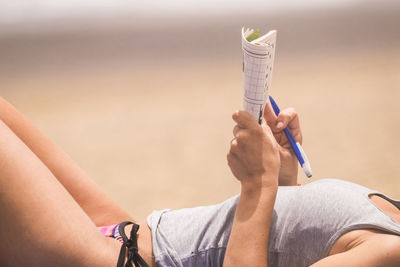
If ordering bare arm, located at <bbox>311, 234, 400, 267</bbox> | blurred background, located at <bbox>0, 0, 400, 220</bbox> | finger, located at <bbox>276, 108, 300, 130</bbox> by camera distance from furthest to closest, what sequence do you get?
blurred background, located at <bbox>0, 0, 400, 220</bbox> < finger, located at <bbox>276, 108, 300, 130</bbox> < bare arm, located at <bbox>311, 234, 400, 267</bbox>

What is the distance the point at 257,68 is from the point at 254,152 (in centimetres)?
14

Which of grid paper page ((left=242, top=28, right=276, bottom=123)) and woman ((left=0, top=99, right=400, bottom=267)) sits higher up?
grid paper page ((left=242, top=28, right=276, bottom=123))

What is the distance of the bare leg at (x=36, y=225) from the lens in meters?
0.65

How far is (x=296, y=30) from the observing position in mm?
2486

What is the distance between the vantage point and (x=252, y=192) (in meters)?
0.70

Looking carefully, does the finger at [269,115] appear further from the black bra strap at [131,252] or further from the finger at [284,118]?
the black bra strap at [131,252]

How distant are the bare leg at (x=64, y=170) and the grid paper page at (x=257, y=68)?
0.37 meters

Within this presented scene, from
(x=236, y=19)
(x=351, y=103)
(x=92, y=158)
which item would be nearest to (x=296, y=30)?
(x=236, y=19)

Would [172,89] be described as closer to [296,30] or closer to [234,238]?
[296,30]

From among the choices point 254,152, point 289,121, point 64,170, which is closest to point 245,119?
point 254,152

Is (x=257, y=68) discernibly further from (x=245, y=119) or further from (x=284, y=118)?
(x=284, y=118)

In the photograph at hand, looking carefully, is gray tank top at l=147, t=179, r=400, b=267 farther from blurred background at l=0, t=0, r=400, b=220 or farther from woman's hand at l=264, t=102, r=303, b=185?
blurred background at l=0, t=0, r=400, b=220

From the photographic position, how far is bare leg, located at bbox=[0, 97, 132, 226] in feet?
2.71

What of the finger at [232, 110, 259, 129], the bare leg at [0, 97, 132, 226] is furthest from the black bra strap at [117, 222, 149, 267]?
the finger at [232, 110, 259, 129]
